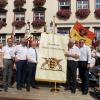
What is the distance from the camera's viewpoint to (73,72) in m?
12.9

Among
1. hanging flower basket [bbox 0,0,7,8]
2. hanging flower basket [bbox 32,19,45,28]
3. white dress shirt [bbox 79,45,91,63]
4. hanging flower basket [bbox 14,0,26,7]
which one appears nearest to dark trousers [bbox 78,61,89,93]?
white dress shirt [bbox 79,45,91,63]

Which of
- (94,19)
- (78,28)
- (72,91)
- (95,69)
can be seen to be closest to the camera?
(72,91)

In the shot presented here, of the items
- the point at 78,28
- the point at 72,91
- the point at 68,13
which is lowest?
the point at 72,91

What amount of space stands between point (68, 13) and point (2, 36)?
22.6 feet

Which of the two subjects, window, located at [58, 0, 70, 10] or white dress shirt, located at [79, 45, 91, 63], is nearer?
white dress shirt, located at [79, 45, 91, 63]

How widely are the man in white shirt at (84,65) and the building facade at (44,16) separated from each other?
23.2 metres

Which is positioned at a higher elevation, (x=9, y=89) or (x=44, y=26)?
(x=44, y=26)

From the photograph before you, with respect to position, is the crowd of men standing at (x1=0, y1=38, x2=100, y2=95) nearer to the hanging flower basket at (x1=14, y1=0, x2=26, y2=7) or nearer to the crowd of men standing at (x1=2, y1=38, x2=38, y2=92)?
the crowd of men standing at (x1=2, y1=38, x2=38, y2=92)

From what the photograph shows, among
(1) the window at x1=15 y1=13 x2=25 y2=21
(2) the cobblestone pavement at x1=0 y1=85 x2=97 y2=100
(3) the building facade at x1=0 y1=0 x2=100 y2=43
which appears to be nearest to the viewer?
(2) the cobblestone pavement at x1=0 y1=85 x2=97 y2=100

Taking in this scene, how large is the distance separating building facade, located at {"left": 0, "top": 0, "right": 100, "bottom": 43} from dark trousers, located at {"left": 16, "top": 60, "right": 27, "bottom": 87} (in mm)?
23041

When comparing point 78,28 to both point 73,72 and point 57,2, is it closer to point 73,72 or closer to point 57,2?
point 73,72

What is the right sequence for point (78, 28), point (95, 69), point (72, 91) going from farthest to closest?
point (78, 28), point (95, 69), point (72, 91)

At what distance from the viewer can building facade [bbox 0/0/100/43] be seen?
36.8m

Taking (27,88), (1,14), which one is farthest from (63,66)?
(1,14)
